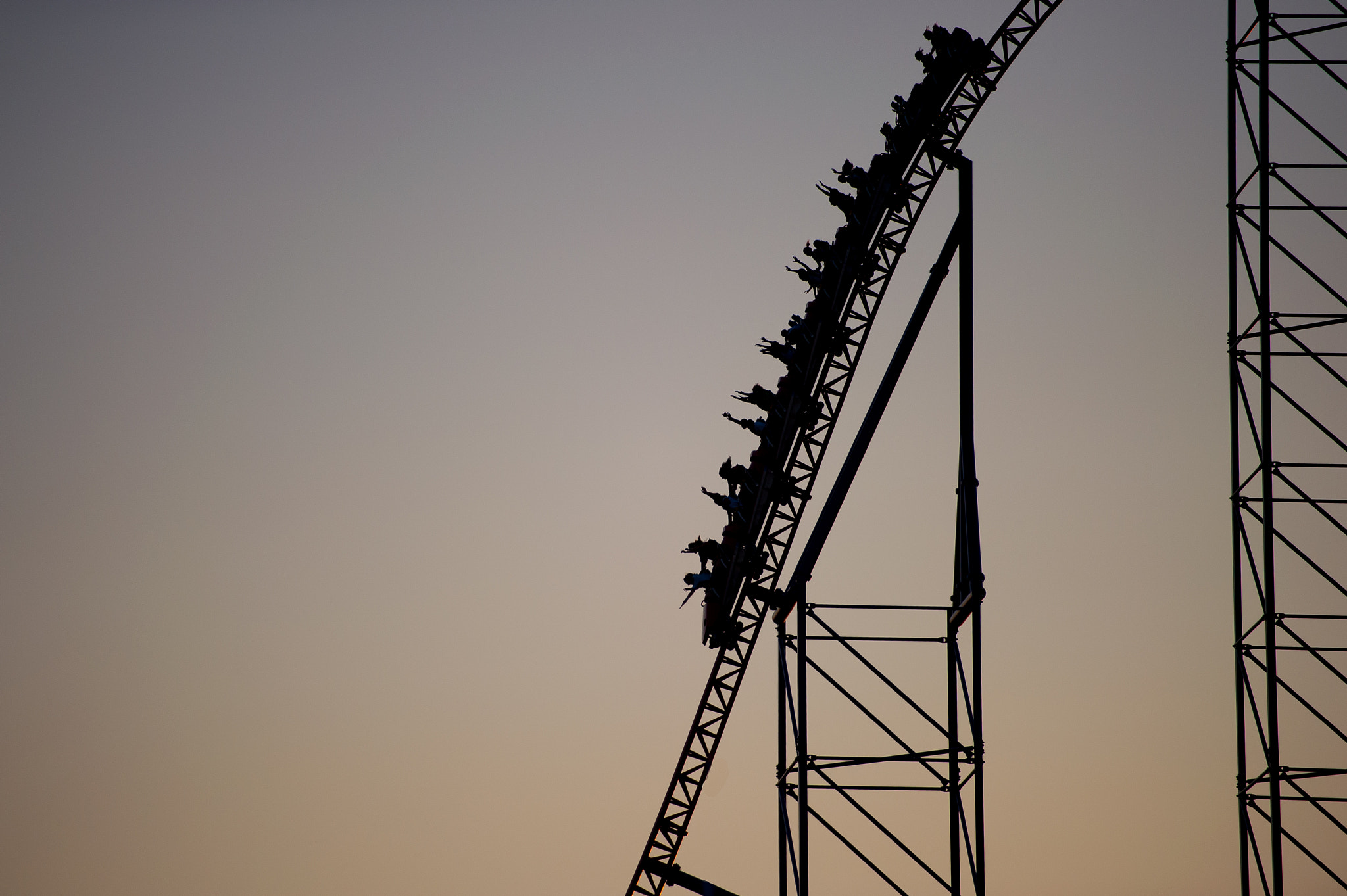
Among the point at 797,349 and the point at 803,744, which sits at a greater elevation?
the point at 797,349

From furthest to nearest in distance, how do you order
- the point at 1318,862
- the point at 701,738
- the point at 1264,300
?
the point at 701,738 < the point at 1264,300 < the point at 1318,862

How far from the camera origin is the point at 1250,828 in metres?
26.7

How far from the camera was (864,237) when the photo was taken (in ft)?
97.5

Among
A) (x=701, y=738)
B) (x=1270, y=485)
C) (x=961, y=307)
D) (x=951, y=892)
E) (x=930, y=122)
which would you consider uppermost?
(x=930, y=122)

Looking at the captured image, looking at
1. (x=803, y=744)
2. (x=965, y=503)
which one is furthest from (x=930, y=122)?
(x=803, y=744)

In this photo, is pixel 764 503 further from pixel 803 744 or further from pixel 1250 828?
pixel 1250 828

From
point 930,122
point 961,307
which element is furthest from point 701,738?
point 930,122

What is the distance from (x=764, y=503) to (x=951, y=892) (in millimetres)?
6949

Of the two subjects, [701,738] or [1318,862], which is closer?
[1318,862]

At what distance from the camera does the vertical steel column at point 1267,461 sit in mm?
25875

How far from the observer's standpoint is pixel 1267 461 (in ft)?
88.2

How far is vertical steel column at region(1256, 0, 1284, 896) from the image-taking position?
25.9 metres

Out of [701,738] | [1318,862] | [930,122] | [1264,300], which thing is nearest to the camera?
[1318,862]

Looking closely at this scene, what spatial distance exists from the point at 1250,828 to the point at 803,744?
22.3 ft
